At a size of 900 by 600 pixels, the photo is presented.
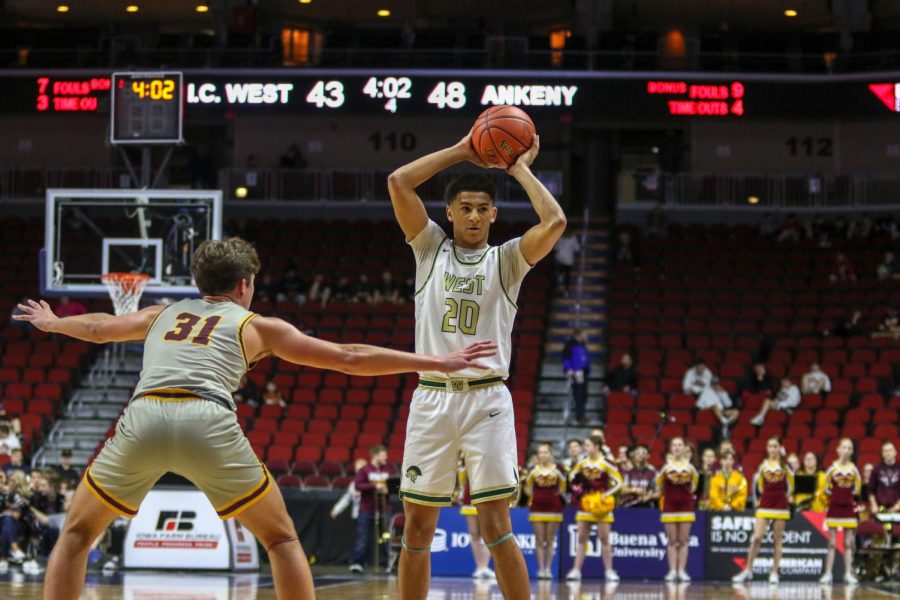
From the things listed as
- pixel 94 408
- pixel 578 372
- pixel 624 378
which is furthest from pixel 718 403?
pixel 94 408

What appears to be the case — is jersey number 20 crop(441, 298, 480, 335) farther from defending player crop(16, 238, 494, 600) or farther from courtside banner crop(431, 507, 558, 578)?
courtside banner crop(431, 507, 558, 578)

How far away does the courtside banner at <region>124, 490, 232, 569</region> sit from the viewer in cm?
1627

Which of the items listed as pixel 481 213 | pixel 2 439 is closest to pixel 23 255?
pixel 2 439

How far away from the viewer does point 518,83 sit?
2175 cm

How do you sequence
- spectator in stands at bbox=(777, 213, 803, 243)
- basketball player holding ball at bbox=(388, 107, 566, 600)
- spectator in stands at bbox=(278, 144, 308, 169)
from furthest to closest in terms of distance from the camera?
spectator in stands at bbox=(278, 144, 308, 169) → spectator in stands at bbox=(777, 213, 803, 243) → basketball player holding ball at bbox=(388, 107, 566, 600)

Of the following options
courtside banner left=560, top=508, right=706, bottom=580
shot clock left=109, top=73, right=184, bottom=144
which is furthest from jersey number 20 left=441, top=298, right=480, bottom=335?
shot clock left=109, top=73, right=184, bottom=144

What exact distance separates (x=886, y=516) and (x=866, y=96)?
8571 millimetres

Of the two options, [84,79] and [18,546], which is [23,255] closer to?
[84,79]

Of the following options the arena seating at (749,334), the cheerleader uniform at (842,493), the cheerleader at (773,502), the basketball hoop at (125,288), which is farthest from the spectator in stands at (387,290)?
the cheerleader uniform at (842,493)

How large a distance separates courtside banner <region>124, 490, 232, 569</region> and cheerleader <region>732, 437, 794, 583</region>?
652cm

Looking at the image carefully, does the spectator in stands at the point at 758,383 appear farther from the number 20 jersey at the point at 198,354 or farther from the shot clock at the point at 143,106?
the number 20 jersey at the point at 198,354

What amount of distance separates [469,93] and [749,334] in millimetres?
7005

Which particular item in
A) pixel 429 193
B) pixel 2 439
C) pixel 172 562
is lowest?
pixel 172 562

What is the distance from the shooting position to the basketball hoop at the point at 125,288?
52.3 feet
